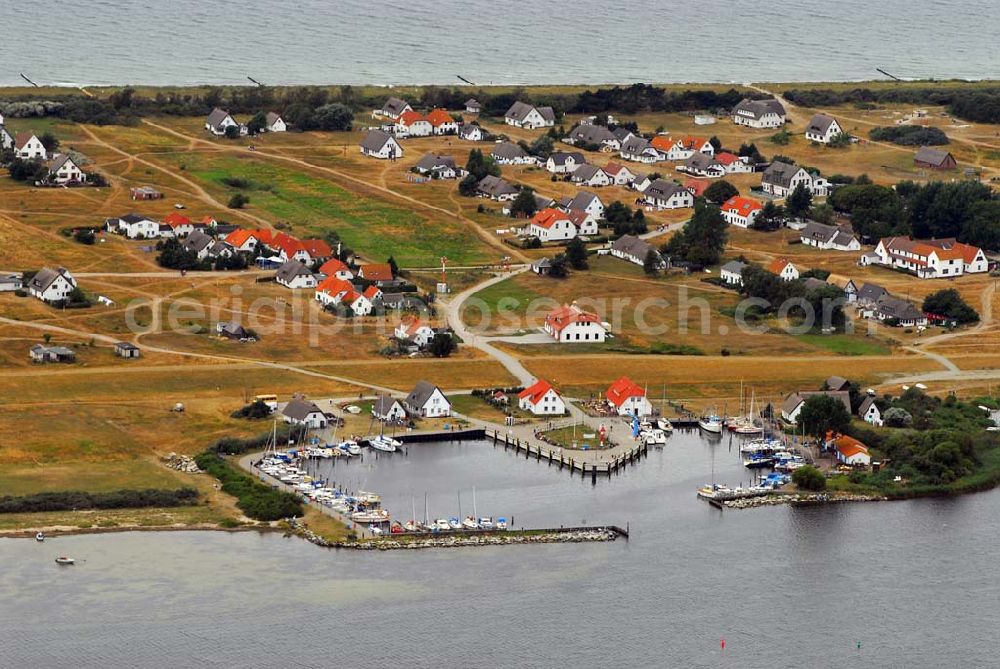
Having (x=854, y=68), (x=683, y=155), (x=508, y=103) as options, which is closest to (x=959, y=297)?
(x=683, y=155)

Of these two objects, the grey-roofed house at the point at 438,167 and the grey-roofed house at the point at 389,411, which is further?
the grey-roofed house at the point at 438,167

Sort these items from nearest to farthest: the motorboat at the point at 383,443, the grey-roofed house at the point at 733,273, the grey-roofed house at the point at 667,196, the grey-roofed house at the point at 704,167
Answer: the motorboat at the point at 383,443
the grey-roofed house at the point at 733,273
the grey-roofed house at the point at 667,196
the grey-roofed house at the point at 704,167

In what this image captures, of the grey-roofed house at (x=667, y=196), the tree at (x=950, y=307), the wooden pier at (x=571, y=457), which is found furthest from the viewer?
the grey-roofed house at (x=667, y=196)

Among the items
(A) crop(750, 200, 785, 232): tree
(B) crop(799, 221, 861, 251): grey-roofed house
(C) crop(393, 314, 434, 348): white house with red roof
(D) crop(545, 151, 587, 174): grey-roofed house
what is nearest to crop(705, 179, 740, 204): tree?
(A) crop(750, 200, 785, 232): tree

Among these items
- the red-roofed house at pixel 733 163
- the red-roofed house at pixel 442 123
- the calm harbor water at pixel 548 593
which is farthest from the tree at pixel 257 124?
the calm harbor water at pixel 548 593

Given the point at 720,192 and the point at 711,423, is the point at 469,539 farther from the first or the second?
the point at 720,192

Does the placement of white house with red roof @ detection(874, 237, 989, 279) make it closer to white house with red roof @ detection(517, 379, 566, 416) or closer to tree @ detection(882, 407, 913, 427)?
tree @ detection(882, 407, 913, 427)

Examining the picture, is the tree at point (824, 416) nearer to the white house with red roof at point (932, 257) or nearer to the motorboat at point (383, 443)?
the motorboat at point (383, 443)
